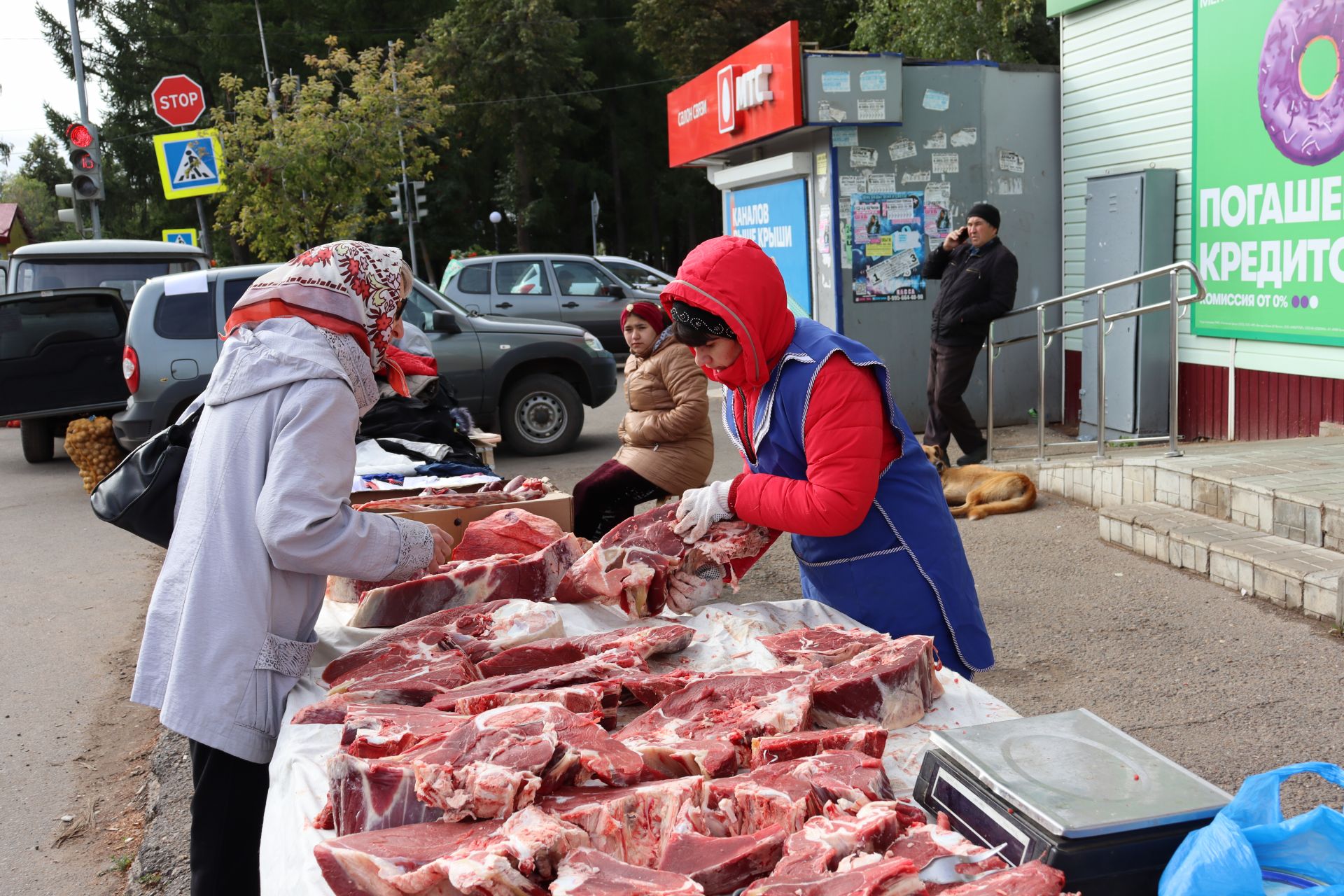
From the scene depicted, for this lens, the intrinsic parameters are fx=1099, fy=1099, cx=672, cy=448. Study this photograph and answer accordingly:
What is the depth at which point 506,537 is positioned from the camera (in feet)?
13.6

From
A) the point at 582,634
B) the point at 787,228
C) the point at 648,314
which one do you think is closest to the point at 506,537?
the point at 582,634

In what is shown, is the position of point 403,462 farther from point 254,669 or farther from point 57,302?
point 57,302

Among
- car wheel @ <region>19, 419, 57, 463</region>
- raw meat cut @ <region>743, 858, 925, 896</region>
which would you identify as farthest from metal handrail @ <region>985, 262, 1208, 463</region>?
car wheel @ <region>19, 419, 57, 463</region>

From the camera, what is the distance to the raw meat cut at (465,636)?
3.01 m

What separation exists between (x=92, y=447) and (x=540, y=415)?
4595 mm

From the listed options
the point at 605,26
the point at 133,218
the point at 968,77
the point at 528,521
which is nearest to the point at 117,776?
the point at 528,521

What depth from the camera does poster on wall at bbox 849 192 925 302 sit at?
1126 cm

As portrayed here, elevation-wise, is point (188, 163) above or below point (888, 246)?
above

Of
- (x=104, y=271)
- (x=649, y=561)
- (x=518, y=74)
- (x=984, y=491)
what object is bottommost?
(x=984, y=491)

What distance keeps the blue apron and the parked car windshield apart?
11668 millimetres

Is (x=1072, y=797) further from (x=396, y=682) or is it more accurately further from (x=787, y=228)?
(x=787, y=228)

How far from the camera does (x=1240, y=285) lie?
29.5ft

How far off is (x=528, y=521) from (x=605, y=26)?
4320 cm

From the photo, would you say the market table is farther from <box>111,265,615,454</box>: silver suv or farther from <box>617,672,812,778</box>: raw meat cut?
<box>111,265,615,454</box>: silver suv
